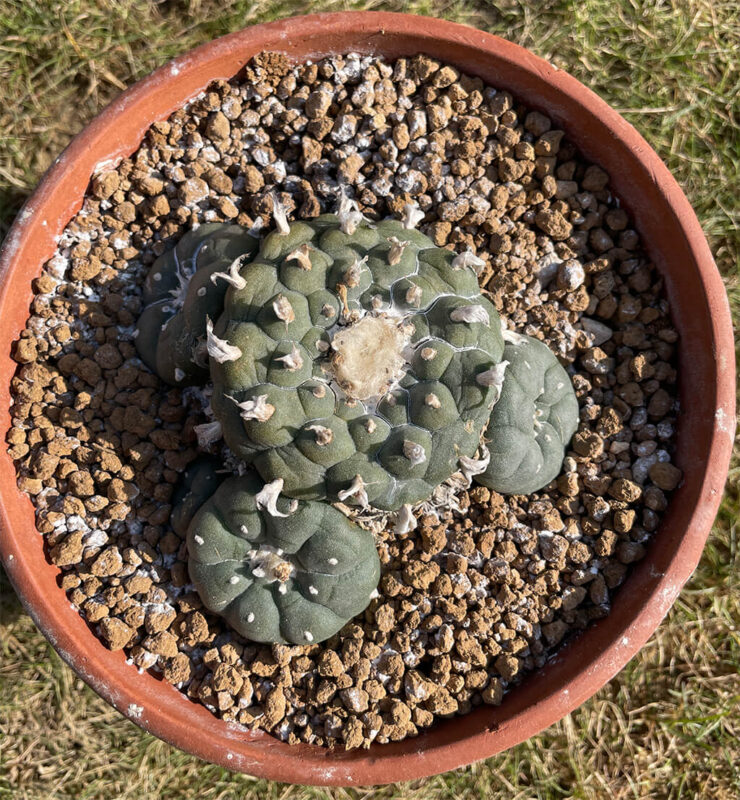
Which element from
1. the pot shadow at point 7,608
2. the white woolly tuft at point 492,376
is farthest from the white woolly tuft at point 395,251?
the pot shadow at point 7,608

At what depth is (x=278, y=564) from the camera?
2.14m

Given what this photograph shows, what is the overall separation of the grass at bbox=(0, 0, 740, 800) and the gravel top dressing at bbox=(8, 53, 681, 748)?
0.79 metres

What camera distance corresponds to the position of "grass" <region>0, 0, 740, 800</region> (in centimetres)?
313

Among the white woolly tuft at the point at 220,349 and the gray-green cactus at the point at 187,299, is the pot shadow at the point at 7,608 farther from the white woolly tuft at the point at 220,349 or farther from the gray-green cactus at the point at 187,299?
the white woolly tuft at the point at 220,349

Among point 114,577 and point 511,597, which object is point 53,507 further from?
point 511,597

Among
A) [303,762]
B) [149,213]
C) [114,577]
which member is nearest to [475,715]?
[303,762]

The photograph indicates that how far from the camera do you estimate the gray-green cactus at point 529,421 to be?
2.21 meters

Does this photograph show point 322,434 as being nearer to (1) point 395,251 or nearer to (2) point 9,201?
(1) point 395,251

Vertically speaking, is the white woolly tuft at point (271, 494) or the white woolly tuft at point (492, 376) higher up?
the white woolly tuft at point (492, 376)

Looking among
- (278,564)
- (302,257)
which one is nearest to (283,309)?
(302,257)

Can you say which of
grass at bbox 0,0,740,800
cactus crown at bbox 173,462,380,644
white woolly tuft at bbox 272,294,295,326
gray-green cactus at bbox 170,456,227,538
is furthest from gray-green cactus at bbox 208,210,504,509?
grass at bbox 0,0,740,800

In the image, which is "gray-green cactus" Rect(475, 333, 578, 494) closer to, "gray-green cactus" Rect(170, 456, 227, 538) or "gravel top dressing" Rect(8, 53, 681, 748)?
"gravel top dressing" Rect(8, 53, 681, 748)

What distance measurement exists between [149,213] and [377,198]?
2.65 feet

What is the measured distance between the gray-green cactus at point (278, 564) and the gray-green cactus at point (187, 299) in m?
0.40
